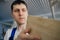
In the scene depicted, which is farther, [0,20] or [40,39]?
[0,20]

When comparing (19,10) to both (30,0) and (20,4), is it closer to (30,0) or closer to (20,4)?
(20,4)

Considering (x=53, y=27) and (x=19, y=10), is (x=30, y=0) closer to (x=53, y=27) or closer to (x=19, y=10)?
(x=19, y=10)

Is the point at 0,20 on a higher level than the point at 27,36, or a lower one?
lower

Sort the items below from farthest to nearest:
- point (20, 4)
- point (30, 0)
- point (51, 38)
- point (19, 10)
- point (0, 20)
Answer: point (0, 20) < point (30, 0) < point (20, 4) < point (19, 10) < point (51, 38)

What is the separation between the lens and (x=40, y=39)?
31cm

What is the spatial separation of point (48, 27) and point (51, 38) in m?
0.02

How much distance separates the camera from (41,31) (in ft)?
1.03

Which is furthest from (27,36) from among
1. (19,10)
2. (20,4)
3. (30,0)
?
(30,0)

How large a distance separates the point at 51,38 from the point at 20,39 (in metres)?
0.08

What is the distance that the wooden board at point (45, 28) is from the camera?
0.98 feet

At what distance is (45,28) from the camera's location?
1.02 feet

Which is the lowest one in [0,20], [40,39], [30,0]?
[0,20]

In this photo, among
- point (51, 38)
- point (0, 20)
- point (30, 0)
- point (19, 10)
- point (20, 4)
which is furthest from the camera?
point (0, 20)

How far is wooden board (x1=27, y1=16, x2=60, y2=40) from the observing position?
11.7 inches
